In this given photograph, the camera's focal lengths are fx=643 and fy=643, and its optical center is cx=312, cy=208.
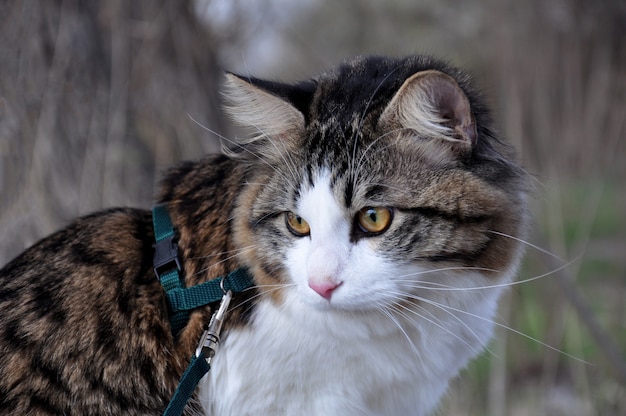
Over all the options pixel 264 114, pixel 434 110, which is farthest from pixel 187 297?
pixel 434 110

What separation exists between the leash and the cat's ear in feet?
2.13

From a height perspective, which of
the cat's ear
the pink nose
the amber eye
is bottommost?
the pink nose

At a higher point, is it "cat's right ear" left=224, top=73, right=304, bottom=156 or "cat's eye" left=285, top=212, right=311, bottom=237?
"cat's right ear" left=224, top=73, right=304, bottom=156

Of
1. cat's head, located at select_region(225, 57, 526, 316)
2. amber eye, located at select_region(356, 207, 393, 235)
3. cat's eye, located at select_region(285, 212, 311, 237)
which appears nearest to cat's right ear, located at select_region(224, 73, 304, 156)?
cat's head, located at select_region(225, 57, 526, 316)

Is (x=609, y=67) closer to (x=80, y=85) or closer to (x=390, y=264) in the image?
(x=390, y=264)

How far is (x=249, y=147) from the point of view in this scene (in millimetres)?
2023

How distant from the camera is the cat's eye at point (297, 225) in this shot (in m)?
1.78

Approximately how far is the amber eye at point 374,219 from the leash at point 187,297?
0.40 m

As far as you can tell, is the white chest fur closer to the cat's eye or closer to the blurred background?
the cat's eye

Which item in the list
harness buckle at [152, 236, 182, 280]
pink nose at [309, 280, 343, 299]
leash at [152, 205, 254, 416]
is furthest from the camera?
harness buckle at [152, 236, 182, 280]

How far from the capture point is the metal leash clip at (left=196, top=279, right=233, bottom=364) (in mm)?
1785

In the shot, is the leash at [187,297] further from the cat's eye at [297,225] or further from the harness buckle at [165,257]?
the cat's eye at [297,225]

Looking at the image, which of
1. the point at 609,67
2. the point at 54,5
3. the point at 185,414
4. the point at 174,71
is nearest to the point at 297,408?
the point at 185,414

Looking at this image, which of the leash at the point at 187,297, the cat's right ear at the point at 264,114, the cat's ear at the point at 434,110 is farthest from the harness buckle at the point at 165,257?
the cat's ear at the point at 434,110
